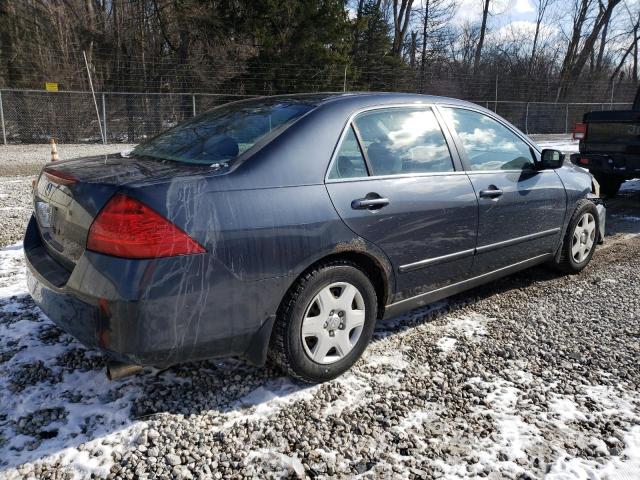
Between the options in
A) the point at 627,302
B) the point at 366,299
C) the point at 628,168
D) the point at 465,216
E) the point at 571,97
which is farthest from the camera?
the point at 571,97

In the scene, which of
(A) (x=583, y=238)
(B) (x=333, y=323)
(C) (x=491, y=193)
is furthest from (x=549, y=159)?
(B) (x=333, y=323)

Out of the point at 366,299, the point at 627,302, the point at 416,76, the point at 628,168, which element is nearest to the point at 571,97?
the point at 416,76

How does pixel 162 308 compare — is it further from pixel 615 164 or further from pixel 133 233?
pixel 615 164

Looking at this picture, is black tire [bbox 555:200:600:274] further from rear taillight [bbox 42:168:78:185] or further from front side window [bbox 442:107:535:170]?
rear taillight [bbox 42:168:78:185]

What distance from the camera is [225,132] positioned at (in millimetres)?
2992

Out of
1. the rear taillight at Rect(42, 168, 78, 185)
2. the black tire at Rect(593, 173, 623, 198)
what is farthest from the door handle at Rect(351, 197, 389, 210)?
the black tire at Rect(593, 173, 623, 198)

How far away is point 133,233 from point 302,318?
963 millimetres

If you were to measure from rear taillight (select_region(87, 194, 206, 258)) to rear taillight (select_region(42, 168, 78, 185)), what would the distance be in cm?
38

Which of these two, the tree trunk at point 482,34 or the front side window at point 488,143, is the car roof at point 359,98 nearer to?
the front side window at point 488,143

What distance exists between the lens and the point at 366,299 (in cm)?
296

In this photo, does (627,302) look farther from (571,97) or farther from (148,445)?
(571,97)

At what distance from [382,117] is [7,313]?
2.95 meters

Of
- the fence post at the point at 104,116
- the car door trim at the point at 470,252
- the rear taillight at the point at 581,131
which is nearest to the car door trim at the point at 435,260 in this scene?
the car door trim at the point at 470,252

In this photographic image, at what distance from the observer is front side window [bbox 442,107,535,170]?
3.64 meters
